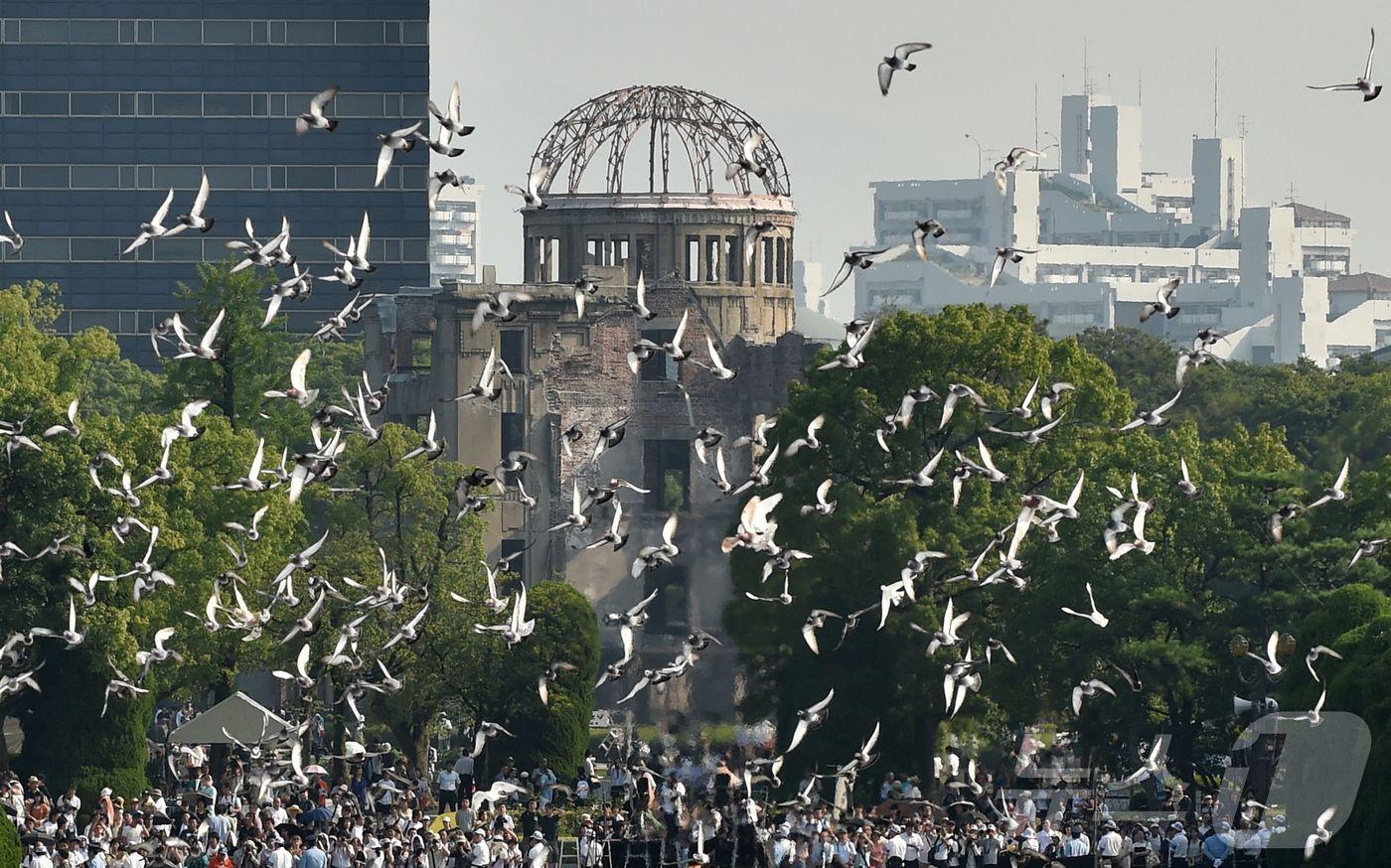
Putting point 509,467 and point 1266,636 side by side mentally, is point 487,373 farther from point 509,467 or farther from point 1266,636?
point 1266,636

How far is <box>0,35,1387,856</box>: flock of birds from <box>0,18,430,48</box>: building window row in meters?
79.3

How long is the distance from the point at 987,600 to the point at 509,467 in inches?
854

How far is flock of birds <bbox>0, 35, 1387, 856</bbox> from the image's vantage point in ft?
167

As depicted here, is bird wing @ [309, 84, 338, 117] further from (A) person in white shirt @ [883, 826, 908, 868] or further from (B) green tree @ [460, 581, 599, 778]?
(B) green tree @ [460, 581, 599, 778]

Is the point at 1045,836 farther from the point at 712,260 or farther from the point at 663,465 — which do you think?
the point at 712,260

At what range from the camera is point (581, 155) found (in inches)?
4496

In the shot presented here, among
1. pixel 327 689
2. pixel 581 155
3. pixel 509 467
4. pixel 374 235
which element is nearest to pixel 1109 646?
pixel 509 467

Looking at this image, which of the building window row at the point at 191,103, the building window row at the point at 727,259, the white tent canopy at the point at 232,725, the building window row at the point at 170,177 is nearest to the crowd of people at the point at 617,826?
the white tent canopy at the point at 232,725

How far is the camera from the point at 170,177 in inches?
6649

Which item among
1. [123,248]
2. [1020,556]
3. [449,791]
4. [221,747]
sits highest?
[123,248]

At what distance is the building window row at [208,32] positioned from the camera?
16850cm

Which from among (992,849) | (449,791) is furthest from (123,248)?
(992,849)

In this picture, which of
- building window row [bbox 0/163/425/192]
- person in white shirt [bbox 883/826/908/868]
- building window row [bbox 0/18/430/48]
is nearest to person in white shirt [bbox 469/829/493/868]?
person in white shirt [bbox 883/826/908/868]

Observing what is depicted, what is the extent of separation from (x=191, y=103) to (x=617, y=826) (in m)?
114
